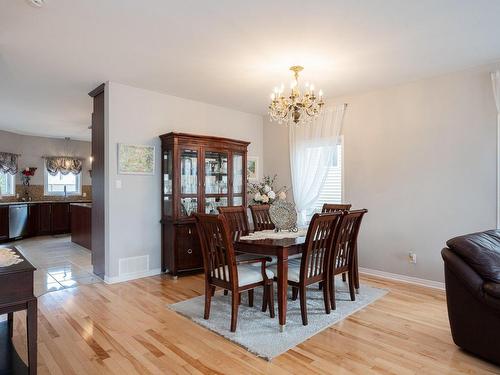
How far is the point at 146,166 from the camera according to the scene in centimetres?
437

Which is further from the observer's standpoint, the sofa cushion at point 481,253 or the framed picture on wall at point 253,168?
the framed picture on wall at point 253,168

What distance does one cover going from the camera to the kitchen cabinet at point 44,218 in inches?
302

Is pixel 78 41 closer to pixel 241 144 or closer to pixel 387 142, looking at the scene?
pixel 241 144

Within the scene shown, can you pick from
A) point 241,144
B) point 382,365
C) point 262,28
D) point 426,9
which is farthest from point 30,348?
point 241,144

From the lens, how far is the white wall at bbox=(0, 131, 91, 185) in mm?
7570

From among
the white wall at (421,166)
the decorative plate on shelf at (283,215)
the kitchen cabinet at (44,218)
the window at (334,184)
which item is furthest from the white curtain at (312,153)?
the kitchen cabinet at (44,218)

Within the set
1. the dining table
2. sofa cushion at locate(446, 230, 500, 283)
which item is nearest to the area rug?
the dining table

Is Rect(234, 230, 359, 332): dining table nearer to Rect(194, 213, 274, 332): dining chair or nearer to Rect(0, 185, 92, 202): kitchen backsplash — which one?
Rect(194, 213, 274, 332): dining chair

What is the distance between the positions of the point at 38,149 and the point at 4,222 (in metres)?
2.19

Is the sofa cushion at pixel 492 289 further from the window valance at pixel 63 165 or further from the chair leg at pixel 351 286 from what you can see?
the window valance at pixel 63 165

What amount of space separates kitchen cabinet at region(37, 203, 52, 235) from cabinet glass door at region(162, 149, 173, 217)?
496 centimetres

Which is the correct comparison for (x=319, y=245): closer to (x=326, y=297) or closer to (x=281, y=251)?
(x=281, y=251)

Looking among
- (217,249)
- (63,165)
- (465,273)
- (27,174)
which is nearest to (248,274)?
(217,249)

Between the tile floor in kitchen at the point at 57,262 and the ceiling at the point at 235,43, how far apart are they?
2.53 m
